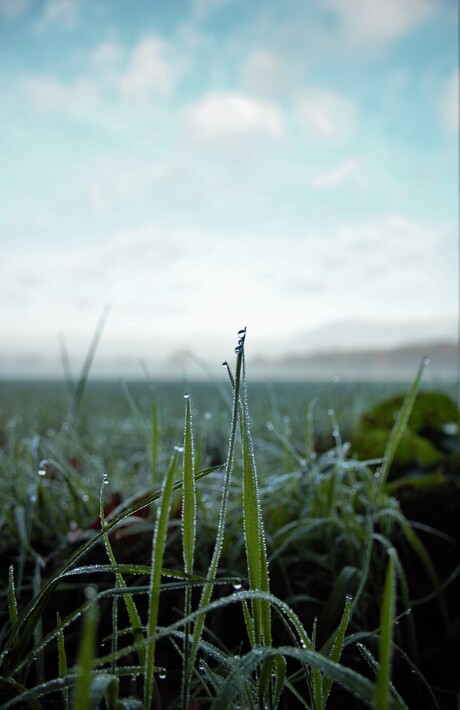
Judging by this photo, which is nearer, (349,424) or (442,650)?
(442,650)

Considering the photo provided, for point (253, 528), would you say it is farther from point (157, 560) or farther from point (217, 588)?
point (217, 588)

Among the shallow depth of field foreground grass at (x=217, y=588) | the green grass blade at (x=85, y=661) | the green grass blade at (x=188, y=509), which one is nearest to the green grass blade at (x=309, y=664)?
the shallow depth of field foreground grass at (x=217, y=588)

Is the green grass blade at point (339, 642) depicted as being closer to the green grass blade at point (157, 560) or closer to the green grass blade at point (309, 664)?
the green grass blade at point (309, 664)

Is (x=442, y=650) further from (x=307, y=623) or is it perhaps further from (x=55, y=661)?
(x=55, y=661)

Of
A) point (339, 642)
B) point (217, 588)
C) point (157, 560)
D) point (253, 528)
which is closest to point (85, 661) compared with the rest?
point (157, 560)

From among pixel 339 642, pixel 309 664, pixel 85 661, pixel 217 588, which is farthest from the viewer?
pixel 217 588

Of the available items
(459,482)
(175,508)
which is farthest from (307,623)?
(459,482)

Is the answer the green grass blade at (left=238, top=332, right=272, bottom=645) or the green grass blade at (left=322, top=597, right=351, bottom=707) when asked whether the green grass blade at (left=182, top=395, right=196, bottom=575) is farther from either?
the green grass blade at (left=322, top=597, right=351, bottom=707)

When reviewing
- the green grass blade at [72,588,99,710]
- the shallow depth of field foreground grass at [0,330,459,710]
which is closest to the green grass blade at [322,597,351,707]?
the shallow depth of field foreground grass at [0,330,459,710]

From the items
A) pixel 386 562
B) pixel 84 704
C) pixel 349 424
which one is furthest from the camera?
pixel 349 424

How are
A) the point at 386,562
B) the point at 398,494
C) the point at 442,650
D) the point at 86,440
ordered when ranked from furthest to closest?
the point at 86,440, the point at 398,494, the point at 386,562, the point at 442,650
